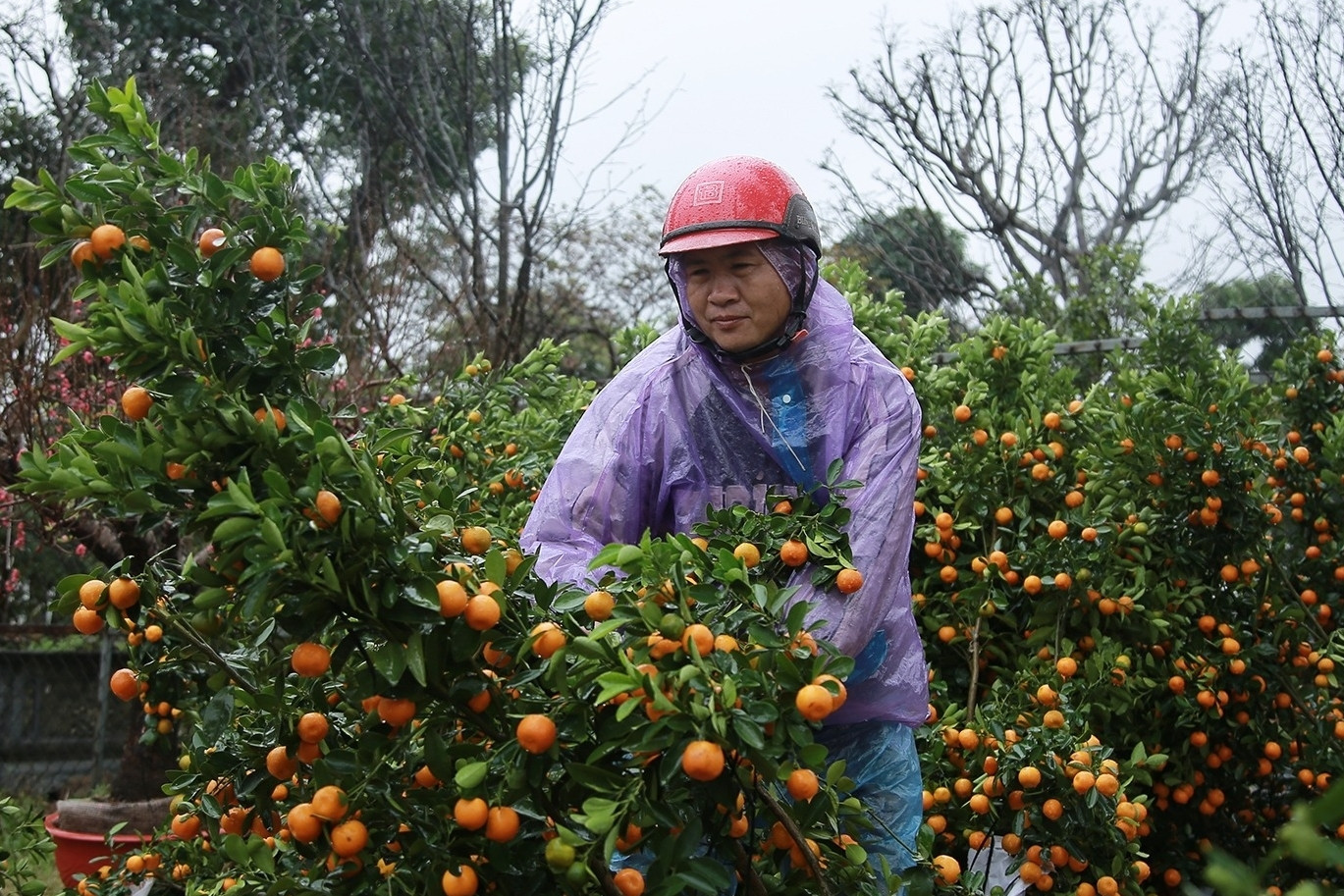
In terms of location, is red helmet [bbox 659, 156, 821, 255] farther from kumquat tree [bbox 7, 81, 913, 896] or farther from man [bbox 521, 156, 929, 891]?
kumquat tree [bbox 7, 81, 913, 896]

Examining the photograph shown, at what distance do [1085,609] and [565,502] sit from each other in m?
1.85

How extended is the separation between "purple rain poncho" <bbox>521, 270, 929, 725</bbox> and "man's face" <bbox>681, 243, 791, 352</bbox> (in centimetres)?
9

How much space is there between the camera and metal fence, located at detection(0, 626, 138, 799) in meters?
9.52

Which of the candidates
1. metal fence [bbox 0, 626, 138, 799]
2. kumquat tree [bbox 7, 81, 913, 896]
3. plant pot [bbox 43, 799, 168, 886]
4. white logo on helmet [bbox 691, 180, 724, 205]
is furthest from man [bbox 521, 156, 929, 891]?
metal fence [bbox 0, 626, 138, 799]

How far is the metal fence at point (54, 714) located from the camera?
9523mm

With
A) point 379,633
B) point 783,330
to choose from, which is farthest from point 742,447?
point 379,633

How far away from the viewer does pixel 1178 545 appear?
3814 millimetres

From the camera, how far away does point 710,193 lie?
2.43 meters

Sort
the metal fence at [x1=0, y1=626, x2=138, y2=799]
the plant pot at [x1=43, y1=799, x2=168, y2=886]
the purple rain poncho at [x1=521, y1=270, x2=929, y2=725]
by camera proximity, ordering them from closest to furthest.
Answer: the purple rain poncho at [x1=521, y1=270, x2=929, y2=725] < the plant pot at [x1=43, y1=799, x2=168, y2=886] < the metal fence at [x1=0, y1=626, x2=138, y2=799]

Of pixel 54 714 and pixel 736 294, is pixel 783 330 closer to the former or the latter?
pixel 736 294

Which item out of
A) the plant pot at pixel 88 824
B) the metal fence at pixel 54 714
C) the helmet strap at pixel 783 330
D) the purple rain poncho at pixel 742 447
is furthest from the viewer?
the metal fence at pixel 54 714

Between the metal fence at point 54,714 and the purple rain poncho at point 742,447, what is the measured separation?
8.08 meters

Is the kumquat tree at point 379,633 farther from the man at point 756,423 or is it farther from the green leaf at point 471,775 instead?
the man at point 756,423

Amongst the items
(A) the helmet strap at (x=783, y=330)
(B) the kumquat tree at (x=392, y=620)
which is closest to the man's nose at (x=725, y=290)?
(A) the helmet strap at (x=783, y=330)
